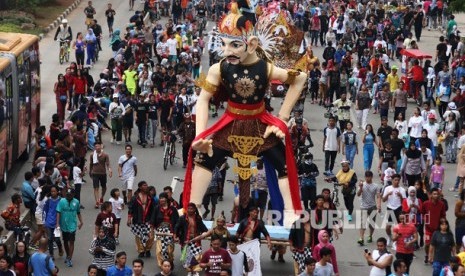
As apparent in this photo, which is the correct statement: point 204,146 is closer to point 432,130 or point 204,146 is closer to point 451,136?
point 432,130

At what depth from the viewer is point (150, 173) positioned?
112ft

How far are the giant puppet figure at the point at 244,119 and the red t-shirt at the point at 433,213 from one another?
2.78 m

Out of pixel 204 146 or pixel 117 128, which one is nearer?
pixel 204 146

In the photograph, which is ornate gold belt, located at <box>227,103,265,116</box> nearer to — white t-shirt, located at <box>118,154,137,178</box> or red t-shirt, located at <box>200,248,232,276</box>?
red t-shirt, located at <box>200,248,232,276</box>

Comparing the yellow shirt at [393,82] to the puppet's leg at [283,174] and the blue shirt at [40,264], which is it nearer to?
the puppet's leg at [283,174]

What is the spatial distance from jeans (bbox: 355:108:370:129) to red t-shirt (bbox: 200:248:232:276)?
1546cm

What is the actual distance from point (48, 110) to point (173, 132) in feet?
18.8

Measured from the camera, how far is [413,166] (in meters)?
31.8

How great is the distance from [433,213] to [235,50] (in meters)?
4.71

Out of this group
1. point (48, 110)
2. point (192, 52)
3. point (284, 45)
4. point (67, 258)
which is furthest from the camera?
point (192, 52)

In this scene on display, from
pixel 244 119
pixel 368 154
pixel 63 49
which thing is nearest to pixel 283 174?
pixel 244 119

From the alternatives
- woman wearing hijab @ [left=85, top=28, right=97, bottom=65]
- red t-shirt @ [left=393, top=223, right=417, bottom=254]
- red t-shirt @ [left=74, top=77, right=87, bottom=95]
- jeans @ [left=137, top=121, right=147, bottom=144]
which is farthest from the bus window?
woman wearing hijab @ [left=85, top=28, right=97, bottom=65]

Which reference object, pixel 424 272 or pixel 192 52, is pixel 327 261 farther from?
pixel 192 52

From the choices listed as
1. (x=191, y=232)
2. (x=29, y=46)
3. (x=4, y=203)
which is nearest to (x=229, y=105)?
(x=191, y=232)
